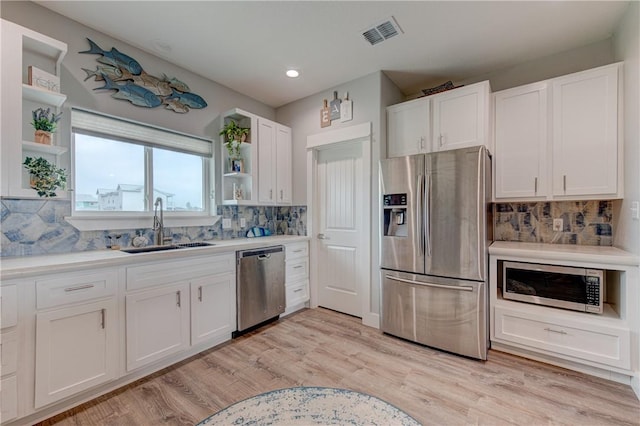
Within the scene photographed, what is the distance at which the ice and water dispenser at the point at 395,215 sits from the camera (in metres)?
2.70

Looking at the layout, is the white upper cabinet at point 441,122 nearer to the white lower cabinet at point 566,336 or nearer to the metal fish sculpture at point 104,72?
the white lower cabinet at point 566,336

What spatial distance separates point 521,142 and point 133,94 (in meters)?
3.78

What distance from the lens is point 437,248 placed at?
8.17 ft

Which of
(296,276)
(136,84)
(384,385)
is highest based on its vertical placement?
→ (136,84)

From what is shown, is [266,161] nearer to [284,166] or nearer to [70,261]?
[284,166]

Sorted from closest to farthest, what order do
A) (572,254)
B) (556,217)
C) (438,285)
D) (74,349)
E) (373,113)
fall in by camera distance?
(74,349) → (572,254) → (438,285) → (556,217) → (373,113)

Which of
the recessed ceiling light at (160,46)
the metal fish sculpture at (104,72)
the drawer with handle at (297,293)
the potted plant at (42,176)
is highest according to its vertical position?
the recessed ceiling light at (160,46)

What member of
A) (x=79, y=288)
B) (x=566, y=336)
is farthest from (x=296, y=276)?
(x=566, y=336)

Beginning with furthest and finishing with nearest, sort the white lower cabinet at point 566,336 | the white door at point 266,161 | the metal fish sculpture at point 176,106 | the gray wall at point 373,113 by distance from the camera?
the white door at point 266,161, the gray wall at point 373,113, the metal fish sculpture at point 176,106, the white lower cabinet at point 566,336

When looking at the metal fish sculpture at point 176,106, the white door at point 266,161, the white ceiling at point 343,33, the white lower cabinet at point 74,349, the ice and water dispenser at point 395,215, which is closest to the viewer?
the white lower cabinet at point 74,349

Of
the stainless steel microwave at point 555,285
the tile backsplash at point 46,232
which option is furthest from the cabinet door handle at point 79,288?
the stainless steel microwave at point 555,285

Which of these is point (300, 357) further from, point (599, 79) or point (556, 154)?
point (599, 79)

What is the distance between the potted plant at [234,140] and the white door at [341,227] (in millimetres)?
1047

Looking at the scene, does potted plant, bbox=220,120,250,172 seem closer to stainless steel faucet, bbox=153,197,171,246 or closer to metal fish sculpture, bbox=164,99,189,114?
metal fish sculpture, bbox=164,99,189,114
